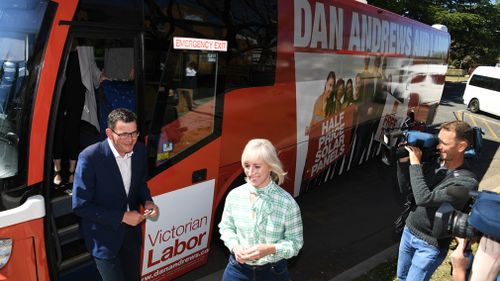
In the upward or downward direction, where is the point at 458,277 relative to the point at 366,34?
downward

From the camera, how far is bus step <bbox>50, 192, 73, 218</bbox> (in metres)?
3.77

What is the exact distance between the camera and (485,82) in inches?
931

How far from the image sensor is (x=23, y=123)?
2.81 metres

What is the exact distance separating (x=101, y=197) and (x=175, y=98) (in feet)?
4.27

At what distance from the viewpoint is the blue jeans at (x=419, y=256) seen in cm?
332

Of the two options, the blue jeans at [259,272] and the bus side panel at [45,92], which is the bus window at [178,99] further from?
the blue jeans at [259,272]

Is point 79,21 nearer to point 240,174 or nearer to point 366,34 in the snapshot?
point 240,174

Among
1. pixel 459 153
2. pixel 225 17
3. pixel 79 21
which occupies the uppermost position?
pixel 225 17

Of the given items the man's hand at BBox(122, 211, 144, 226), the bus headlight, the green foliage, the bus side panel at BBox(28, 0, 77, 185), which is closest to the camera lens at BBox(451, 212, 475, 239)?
the man's hand at BBox(122, 211, 144, 226)

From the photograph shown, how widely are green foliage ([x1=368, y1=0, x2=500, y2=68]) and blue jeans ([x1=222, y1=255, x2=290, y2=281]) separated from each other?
2502cm

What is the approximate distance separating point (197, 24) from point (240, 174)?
1.79m

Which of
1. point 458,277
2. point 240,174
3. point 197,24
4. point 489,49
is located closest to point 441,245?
point 458,277

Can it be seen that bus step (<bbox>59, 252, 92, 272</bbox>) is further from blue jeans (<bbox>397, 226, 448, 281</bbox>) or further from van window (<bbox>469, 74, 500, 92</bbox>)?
van window (<bbox>469, 74, 500, 92</bbox>)

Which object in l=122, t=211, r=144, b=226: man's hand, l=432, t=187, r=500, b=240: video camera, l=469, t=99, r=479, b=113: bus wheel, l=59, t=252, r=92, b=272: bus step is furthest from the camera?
l=469, t=99, r=479, b=113: bus wheel
